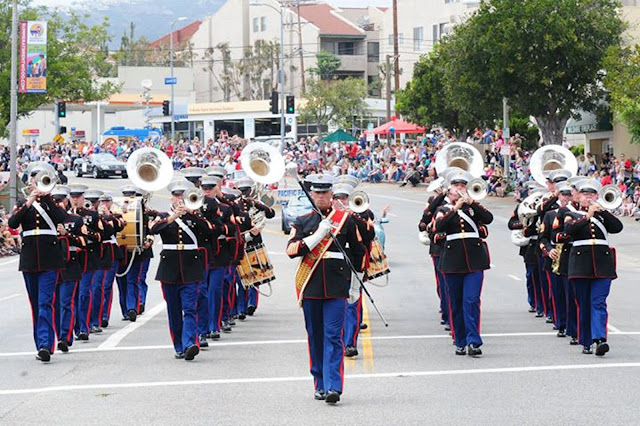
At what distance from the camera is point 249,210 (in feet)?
56.8

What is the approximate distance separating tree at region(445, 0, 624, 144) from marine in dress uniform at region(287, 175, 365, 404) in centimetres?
3338

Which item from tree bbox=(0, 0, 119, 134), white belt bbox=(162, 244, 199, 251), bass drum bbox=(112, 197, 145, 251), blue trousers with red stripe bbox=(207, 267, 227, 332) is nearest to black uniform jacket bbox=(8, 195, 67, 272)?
white belt bbox=(162, 244, 199, 251)

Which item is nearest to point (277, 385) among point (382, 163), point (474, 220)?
point (474, 220)

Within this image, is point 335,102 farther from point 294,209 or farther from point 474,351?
point 474,351

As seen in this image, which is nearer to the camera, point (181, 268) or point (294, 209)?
point (181, 268)

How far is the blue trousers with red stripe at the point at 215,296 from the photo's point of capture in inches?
607

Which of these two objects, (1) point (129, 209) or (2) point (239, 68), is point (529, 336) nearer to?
(1) point (129, 209)

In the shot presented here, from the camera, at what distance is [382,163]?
59.7 meters

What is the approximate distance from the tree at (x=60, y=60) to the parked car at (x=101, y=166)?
461cm

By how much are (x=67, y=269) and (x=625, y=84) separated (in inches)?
1012

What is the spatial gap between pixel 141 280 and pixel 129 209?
138 centimetres

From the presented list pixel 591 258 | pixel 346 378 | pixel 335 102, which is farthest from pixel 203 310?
pixel 335 102

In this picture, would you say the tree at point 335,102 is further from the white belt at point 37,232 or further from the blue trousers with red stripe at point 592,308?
the blue trousers with red stripe at point 592,308

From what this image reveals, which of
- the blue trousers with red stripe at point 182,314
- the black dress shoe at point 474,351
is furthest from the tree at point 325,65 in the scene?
the black dress shoe at point 474,351
